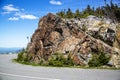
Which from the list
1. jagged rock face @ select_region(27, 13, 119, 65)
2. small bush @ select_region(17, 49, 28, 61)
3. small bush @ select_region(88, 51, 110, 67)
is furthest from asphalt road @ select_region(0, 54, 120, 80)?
small bush @ select_region(17, 49, 28, 61)

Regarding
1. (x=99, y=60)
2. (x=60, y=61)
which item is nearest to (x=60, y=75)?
(x=99, y=60)

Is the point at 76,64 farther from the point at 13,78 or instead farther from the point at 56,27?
the point at 13,78

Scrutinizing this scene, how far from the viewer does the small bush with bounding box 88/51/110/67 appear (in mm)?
20044

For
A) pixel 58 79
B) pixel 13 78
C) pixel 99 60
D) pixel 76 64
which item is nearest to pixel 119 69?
pixel 99 60

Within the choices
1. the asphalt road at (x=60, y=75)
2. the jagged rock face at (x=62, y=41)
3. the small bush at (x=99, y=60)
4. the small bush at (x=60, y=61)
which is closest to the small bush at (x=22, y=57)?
the jagged rock face at (x=62, y=41)

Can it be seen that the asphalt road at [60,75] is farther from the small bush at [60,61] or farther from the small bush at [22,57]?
the small bush at [22,57]

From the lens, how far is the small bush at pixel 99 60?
20044mm

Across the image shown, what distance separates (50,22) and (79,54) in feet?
17.2

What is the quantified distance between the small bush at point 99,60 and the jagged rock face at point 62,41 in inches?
32.0

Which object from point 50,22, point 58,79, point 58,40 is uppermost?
point 50,22

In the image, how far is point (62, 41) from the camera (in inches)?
934

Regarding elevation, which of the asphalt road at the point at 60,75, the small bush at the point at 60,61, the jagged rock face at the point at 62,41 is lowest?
the asphalt road at the point at 60,75

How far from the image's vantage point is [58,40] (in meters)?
24.2

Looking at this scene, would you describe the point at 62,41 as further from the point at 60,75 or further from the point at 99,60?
the point at 60,75
